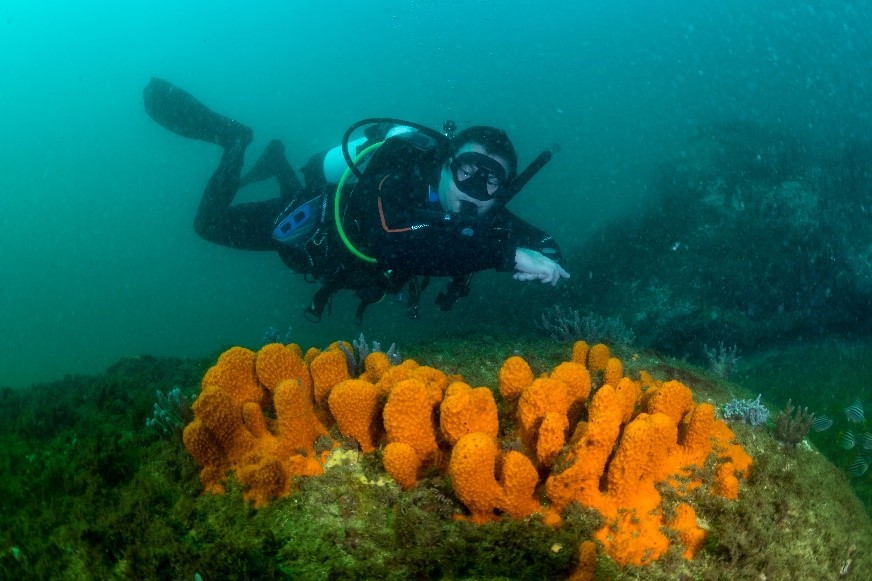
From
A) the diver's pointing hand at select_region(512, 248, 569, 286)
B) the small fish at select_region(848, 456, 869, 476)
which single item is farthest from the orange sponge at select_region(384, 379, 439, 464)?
the small fish at select_region(848, 456, 869, 476)

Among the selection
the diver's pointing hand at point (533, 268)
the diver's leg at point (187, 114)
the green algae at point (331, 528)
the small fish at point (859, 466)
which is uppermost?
the diver's leg at point (187, 114)

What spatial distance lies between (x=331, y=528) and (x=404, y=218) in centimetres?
372

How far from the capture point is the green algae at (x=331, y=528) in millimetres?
1777

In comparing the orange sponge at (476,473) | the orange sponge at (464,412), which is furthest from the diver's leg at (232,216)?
the orange sponge at (476,473)

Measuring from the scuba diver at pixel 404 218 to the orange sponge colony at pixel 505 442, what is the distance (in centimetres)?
248

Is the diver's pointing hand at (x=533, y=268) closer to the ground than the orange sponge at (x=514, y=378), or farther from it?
farther from it

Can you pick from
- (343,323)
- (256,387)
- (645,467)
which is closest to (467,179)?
(256,387)

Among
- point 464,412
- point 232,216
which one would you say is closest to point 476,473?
point 464,412

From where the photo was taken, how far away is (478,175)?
17.9 feet

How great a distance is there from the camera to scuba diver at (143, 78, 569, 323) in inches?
192

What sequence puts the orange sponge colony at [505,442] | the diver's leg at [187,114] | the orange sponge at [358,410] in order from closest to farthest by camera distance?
1. the orange sponge colony at [505,442]
2. the orange sponge at [358,410]
3. the diver's leg at [187,114]

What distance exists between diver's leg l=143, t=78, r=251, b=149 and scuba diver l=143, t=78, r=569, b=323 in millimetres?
2144

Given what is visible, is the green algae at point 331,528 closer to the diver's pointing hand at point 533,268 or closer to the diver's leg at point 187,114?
the diver's pointing hand at point 533,268

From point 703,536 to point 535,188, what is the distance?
36.7m
